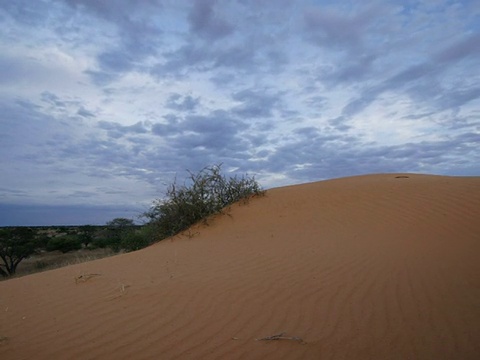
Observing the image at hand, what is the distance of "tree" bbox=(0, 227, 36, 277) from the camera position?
19500mm

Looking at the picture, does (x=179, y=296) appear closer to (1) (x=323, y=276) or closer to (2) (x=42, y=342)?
(2) (x=42, y=342)

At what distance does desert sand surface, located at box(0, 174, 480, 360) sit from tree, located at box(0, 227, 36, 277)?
16.1 meters

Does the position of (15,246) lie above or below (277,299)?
above

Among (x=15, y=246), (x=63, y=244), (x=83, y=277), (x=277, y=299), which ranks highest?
(x=15, y=246)

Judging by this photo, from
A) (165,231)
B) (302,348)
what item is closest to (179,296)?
(302,348)

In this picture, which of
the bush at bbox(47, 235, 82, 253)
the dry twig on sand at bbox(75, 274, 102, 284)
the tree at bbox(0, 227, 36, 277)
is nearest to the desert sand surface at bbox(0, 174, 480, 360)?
the dry twig on sand at bbox(75, 274, 102, 284)

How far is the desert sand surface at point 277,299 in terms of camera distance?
3.31 meters

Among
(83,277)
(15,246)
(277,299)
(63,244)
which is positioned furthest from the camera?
(63,244)

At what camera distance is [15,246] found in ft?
67.4

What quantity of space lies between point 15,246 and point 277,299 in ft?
69.5

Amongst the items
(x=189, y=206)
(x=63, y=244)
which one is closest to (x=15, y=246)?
(x=63, y=244)

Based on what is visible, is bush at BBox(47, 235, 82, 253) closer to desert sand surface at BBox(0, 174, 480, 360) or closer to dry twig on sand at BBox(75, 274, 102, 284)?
desert sand surface at BBox(0, 174, 480, 360)

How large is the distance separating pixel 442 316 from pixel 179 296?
3.06 metres

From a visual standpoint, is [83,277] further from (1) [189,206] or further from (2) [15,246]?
(2) [15,246]
